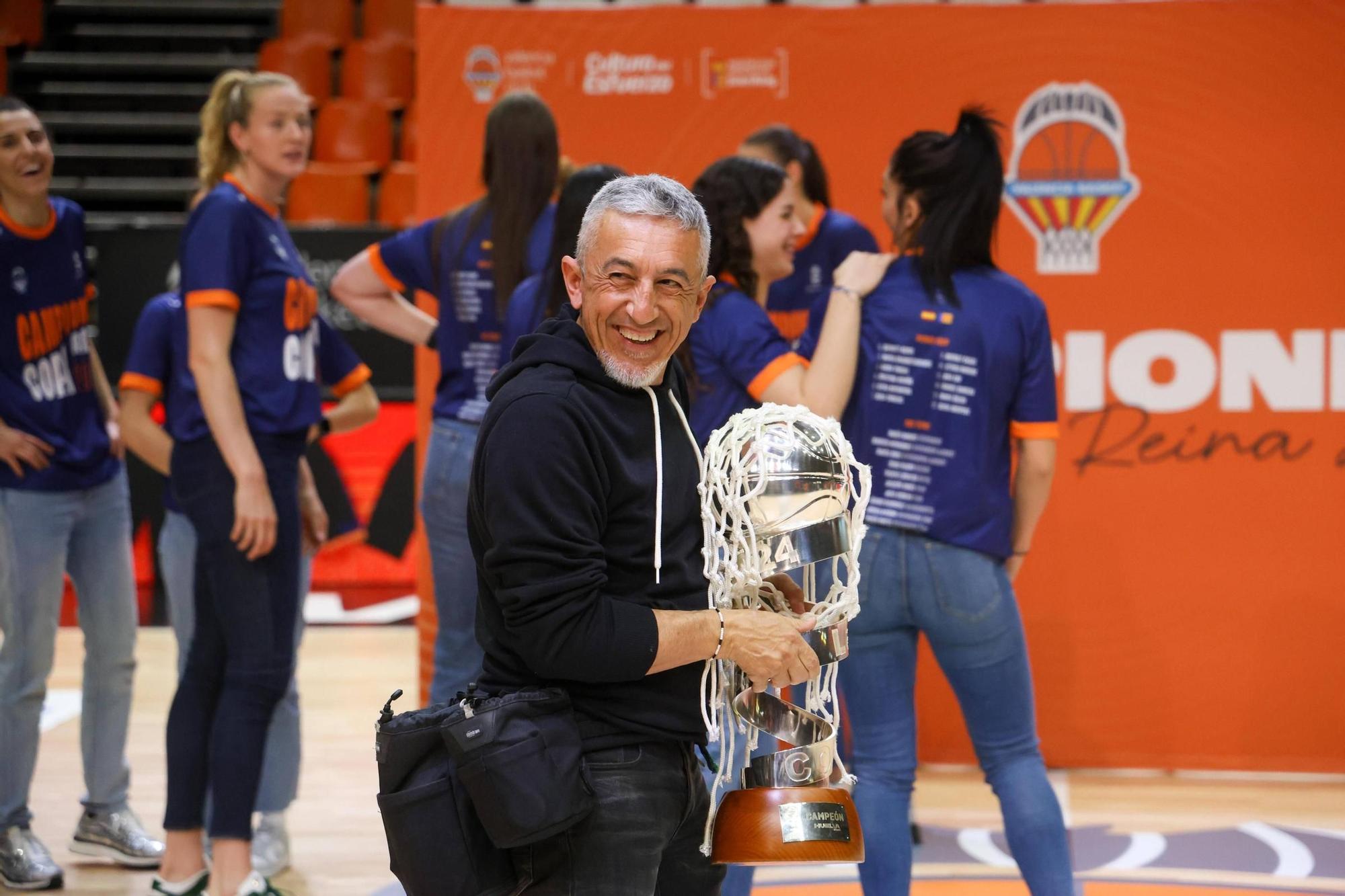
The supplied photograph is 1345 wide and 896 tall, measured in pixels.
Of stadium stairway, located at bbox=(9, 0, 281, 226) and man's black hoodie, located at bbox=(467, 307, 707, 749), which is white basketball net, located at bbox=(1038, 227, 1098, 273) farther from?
stadium stairway, located at bbox=(9, 0, 281, 226)

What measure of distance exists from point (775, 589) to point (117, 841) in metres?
2.66

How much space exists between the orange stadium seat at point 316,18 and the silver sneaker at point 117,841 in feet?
27.3

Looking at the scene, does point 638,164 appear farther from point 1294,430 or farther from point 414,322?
point 1294,430

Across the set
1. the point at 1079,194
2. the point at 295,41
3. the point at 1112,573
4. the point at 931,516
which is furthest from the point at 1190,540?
the point at 295,41

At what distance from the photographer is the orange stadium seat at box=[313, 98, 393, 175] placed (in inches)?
405

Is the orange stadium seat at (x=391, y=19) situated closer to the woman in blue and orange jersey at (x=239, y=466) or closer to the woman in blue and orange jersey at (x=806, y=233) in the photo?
the woman in blue and orange jersey at (x=806, y=233)

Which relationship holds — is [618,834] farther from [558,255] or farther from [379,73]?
[379,73]

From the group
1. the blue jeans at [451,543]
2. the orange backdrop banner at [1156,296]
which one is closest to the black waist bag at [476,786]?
the blue jeans at [451,543]

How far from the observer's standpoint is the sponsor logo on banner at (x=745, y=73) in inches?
190

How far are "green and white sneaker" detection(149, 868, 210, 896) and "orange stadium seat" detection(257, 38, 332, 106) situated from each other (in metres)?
8.00

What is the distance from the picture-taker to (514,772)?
6.01 feet

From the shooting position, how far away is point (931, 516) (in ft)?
9.73

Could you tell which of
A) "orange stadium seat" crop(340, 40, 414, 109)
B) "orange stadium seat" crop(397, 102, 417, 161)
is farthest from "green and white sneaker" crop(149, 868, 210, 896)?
"orange stadium seat" crop(340, 40, 414, 109)

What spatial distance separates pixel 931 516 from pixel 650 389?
1111mm
